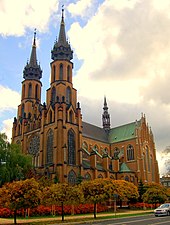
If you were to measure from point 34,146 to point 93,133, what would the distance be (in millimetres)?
22817

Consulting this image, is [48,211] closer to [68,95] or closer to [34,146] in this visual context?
[34,146]

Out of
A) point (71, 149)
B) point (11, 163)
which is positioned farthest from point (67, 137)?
point (11, 163)

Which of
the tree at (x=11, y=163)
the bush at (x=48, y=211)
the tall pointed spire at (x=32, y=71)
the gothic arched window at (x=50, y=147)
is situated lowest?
the bush at (x=48, y=211)

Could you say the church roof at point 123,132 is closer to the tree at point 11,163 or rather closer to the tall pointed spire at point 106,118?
the tall pointed spire at point 106,118

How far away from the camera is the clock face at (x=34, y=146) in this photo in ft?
219

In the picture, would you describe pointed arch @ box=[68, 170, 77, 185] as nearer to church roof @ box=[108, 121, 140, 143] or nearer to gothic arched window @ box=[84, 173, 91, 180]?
gothic arched window @ box=[84, 173, 91, 180]

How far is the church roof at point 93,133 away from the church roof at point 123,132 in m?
2.42

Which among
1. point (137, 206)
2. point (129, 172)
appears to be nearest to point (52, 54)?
point (129, 172)

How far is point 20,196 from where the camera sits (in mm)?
23547

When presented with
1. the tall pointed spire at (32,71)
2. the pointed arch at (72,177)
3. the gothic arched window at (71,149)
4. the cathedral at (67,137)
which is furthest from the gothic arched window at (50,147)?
the tall pointed spire at (32,71)

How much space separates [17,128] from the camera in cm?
7388

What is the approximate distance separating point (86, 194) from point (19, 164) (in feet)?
73.9

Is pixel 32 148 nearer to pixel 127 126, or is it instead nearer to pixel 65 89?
pixel 65 89

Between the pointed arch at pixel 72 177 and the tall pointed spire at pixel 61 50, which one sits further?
the tall pointed spire at pixel 61 50
